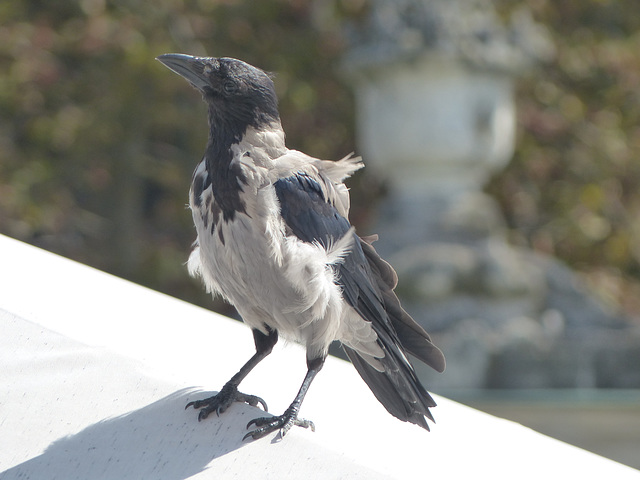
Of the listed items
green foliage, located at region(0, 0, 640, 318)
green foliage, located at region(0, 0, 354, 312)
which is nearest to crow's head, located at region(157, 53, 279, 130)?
green foliage, located at region(0, 0, 354, 312)

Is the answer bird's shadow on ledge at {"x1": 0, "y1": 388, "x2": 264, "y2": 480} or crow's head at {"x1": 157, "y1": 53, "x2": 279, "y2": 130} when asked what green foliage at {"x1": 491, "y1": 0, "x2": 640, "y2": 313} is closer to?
crow's head at {"x1": 157, "y1": 53, "x2": 279, "y2": 130}

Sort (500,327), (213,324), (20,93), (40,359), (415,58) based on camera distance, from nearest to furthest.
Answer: (40,359)
(213,324)
(500,327)
(415,58)
(20,93)

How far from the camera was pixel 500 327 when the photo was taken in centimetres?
678

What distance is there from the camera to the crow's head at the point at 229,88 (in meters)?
2.44

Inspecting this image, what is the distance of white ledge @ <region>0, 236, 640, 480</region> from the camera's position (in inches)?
77.9

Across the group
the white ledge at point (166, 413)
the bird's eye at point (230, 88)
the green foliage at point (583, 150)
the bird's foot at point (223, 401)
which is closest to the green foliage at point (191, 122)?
the green foliage at point (583, 150)

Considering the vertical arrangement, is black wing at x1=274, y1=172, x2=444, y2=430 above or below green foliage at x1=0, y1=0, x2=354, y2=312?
above

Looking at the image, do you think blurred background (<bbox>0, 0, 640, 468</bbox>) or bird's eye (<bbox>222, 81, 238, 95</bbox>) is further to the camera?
blurred background (<bbox>0, 0, 640, 468</bbox>)

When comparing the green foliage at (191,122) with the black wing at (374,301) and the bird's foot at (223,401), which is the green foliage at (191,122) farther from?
the bird's foot at (223,401)

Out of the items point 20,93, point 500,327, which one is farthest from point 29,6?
point 500,327

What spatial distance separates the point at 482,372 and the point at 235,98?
4176 mm

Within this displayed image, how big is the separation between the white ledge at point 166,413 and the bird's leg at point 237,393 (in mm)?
26

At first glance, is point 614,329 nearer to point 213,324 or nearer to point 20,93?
point 213,324

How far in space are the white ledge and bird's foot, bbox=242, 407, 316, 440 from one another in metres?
0.02
